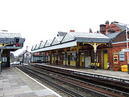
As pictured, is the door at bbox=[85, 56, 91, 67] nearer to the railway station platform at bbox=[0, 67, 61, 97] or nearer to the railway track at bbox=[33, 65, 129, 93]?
the railway track at bbox=[33, 65, 129, 93]

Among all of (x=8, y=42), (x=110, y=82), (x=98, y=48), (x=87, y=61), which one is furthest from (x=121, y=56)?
(x=8, y=42)

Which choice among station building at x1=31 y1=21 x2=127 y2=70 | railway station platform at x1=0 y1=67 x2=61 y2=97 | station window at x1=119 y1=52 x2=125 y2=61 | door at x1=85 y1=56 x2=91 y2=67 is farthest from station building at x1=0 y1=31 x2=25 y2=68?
station window at x1=119 y1=52 x2=125 y2=61

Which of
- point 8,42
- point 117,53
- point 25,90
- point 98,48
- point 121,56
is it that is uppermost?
point 8,42

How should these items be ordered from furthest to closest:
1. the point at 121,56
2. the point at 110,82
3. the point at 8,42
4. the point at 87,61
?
the point at 8,42 < the point at 87,61 < the point at 121,56 < the point at 110,82

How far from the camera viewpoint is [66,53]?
34969mm

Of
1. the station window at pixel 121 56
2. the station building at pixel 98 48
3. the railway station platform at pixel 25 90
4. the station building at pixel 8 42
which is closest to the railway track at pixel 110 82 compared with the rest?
the railway station platform at pixel 25 90

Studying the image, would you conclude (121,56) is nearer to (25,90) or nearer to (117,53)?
(117,53)

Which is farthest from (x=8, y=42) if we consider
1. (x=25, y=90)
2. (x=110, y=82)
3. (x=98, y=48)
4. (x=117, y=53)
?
(x=110, y=82)

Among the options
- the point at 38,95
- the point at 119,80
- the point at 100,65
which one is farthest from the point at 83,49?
the point at 38,95

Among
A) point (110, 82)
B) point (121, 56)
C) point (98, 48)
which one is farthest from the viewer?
point (98, 48)

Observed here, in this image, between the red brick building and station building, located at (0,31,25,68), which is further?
station building, located at (0,31,25,68)

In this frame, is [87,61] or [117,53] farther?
[87,61]

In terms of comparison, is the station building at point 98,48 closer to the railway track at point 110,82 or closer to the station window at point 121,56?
the station window at point 121,56

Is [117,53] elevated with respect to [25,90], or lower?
elevated
